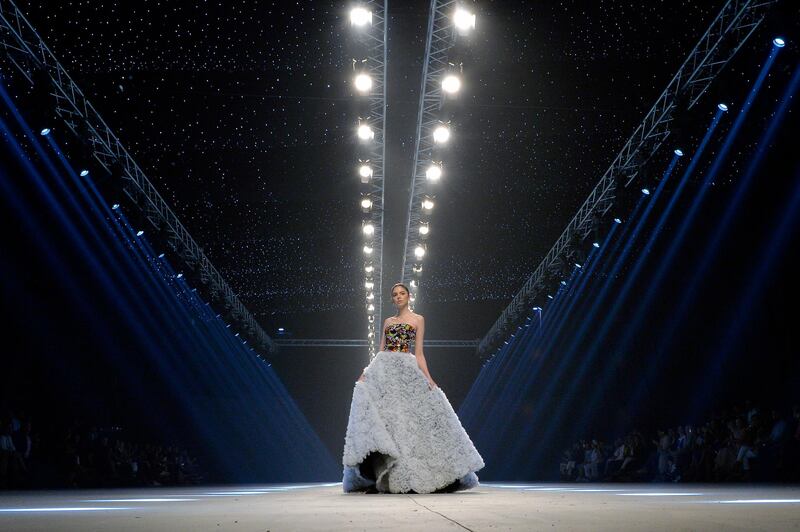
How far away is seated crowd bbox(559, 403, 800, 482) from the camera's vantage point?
9.06 meters

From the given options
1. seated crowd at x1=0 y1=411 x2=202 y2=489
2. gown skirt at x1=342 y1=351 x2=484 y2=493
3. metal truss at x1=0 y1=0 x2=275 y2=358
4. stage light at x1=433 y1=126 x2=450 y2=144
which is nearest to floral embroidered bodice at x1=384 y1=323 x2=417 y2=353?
gown skirt at x1=342 y1=351 x2=484 y2=493

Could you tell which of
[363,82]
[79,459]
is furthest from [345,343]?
[363,82]

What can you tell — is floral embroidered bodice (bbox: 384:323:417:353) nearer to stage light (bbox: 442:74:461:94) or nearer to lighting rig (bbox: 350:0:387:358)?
lighting rig (bbox: 350:0:387:358)

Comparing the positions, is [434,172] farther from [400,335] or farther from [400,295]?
[400,295]

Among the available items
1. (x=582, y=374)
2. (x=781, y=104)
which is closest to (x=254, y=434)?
(x=582, y=374)

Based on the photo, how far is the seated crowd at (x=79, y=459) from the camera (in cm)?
979

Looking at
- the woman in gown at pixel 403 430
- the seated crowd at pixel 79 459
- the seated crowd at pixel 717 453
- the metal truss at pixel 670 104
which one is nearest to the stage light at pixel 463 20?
the metal truss at pixel 670 104

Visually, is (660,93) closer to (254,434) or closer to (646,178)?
(646,178)

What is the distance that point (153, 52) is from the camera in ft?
25.7

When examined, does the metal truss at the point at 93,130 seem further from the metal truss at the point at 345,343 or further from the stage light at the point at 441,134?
the metal truss at the point at 345,343

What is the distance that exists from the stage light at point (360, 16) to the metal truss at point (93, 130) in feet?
9.82

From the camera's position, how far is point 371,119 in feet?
31.4

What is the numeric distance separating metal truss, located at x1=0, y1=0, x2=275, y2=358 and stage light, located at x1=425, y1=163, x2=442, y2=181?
377 centimetres

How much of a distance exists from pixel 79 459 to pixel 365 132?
6.36 meters
